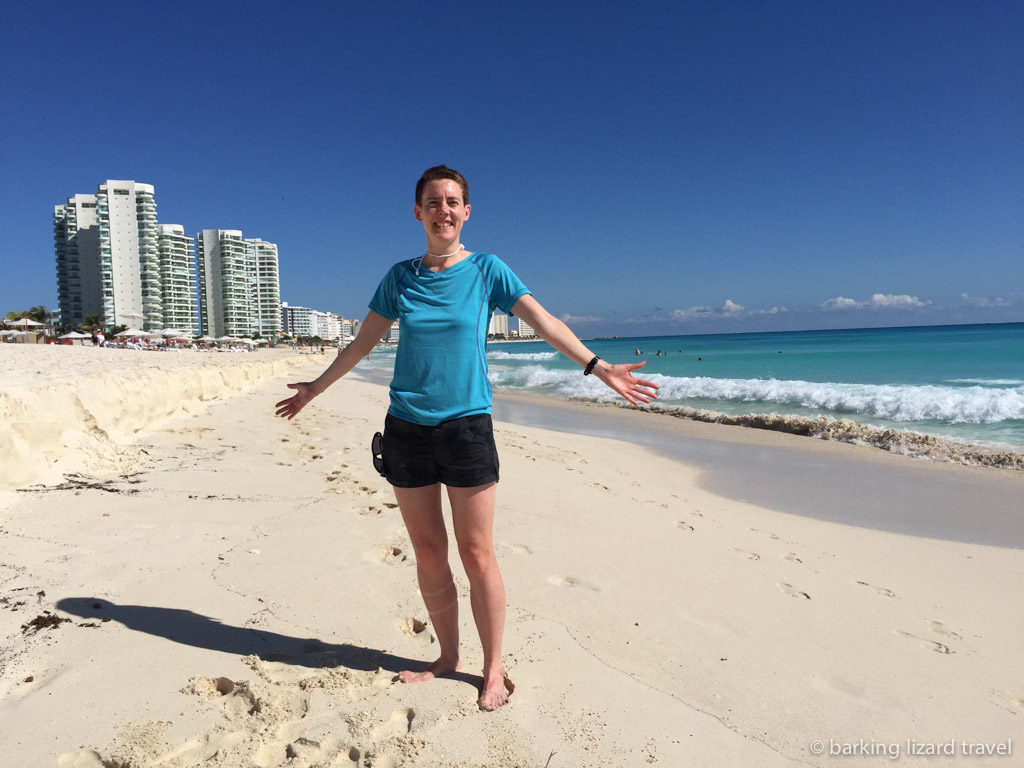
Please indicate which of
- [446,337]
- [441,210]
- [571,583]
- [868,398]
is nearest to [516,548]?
[571,583]

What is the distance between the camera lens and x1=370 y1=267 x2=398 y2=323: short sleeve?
7.04 feet

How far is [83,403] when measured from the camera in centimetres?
471

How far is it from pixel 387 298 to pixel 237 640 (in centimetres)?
165

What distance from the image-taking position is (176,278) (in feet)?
300

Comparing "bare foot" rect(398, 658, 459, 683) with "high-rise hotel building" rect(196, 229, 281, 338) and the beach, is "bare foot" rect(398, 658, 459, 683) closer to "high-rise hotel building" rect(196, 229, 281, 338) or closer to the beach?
the beach

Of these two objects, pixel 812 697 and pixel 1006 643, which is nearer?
pixel 812 697

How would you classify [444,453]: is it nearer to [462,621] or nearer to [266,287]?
[462,621]

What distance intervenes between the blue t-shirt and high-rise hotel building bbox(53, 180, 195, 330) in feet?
313

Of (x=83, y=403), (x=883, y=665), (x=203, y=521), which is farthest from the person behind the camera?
(x=83, y=403)

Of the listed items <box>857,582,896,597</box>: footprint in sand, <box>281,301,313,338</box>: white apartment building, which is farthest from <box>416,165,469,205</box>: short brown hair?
<box>281,301,313,338</box>: white apartment building

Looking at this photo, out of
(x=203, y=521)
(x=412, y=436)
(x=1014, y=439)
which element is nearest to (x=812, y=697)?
(x=412, y=436)

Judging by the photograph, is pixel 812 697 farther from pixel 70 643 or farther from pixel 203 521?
pixel 203 521

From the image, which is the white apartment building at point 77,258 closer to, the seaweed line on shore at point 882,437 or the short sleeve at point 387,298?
the seaweed line on shore at point 882,437

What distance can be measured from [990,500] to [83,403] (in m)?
9.25
